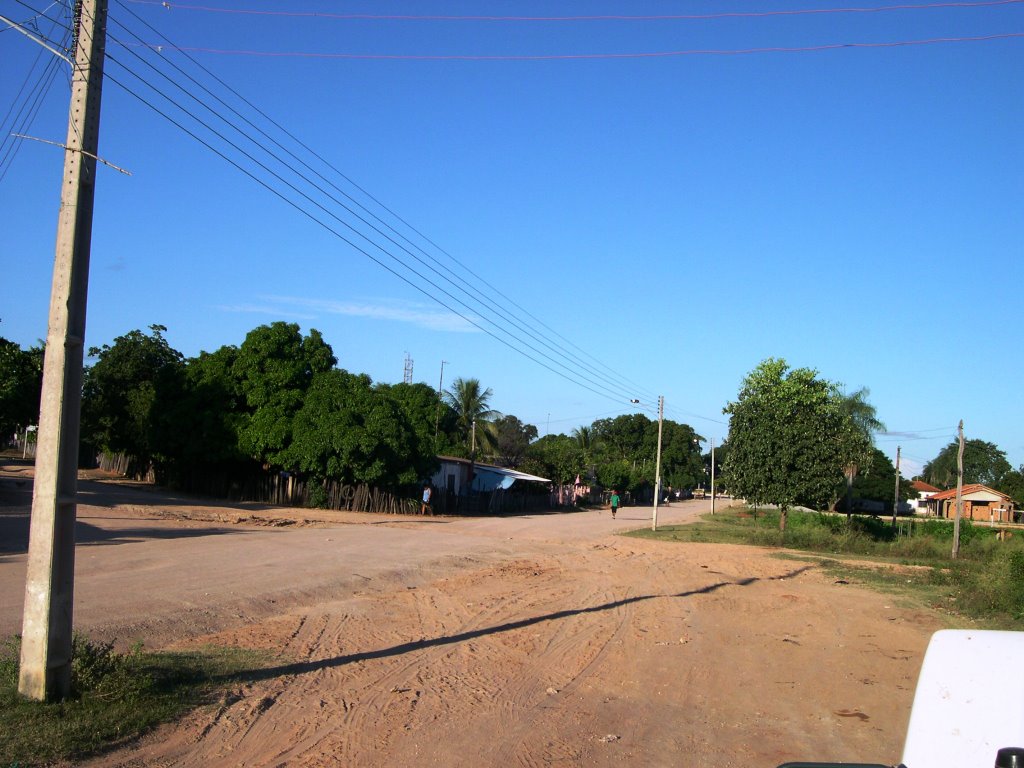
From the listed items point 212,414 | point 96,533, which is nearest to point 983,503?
point 212,414

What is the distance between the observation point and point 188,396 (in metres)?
35.1

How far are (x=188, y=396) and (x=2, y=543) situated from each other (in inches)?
753

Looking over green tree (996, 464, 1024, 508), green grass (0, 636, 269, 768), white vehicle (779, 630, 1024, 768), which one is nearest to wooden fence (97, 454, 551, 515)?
green grass (0, 636, 269, 768)

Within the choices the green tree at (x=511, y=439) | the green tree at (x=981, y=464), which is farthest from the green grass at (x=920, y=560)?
the green tree at (x=981, y=464)

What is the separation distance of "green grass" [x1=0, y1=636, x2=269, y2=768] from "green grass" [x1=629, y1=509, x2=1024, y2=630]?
1321cm

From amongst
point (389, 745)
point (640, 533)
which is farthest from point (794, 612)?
point (640, 533)

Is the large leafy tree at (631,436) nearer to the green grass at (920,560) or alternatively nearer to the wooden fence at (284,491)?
A: the green grass at (920,560)

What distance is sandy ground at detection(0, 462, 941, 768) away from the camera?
21.6 ft

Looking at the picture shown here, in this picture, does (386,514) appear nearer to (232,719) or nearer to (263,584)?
(263,584)

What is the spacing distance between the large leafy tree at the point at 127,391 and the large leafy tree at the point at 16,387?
944cm

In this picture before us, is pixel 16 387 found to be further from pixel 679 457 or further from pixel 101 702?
pixel 679 457

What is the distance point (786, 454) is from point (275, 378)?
849 inches

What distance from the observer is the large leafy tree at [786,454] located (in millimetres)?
34875

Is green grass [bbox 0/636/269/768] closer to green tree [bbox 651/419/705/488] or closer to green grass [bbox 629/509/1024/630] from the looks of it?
green grass [bbox 629/509/1024/630]
